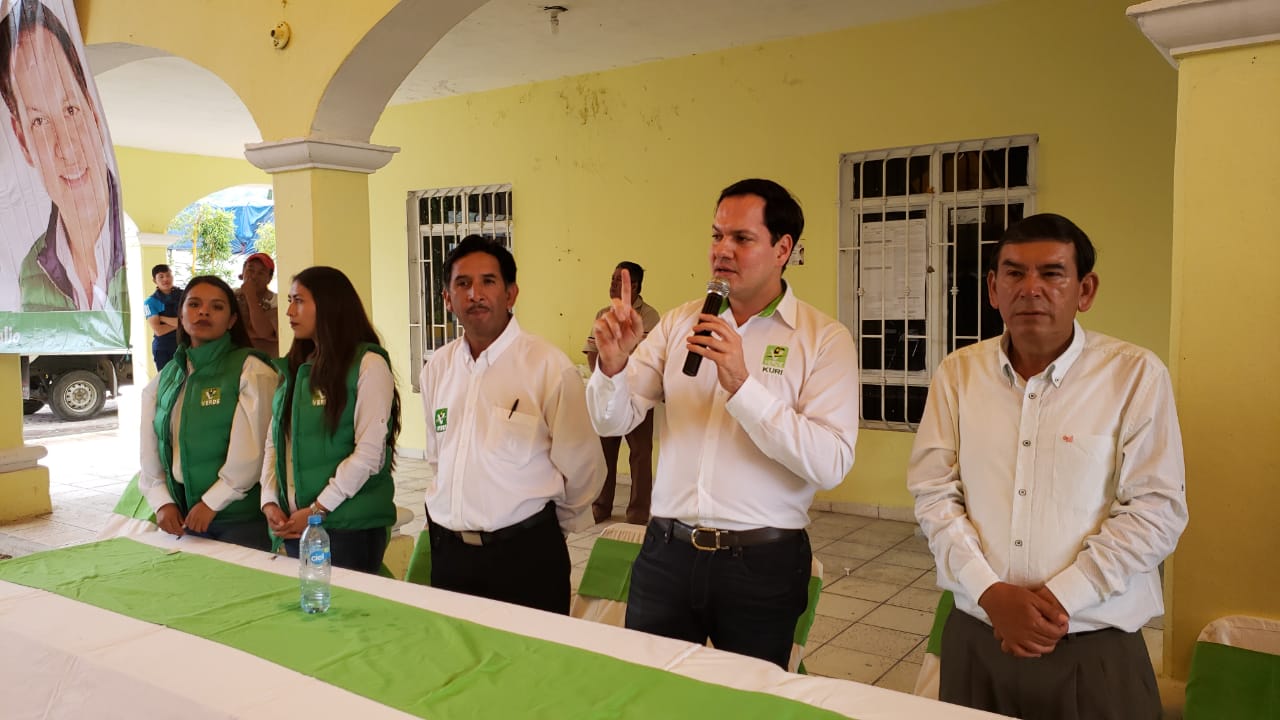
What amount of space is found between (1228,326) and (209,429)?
10.0 feet

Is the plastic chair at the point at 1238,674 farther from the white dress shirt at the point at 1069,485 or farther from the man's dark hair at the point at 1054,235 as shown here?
the man's dark hair at the point at 1054,235

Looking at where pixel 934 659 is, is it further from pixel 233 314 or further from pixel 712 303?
pixel 233 314

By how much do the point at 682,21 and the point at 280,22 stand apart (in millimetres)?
2707

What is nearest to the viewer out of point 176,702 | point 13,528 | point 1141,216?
point 176,702

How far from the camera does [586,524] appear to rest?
275cm

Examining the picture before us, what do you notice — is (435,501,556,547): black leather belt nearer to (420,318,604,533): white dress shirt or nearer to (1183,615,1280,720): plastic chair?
(420,318,604,533): white dress shirt

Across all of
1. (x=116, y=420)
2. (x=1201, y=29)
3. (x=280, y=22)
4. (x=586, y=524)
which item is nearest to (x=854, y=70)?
(x=280, y=22)

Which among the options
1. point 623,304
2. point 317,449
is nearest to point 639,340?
point 623,304

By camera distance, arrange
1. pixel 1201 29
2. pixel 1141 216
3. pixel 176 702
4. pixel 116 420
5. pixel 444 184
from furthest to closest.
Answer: pixel 116 420 → pixel 444 184 → pixel 1141 216 → pixel 1201 29 → pixel 176 702

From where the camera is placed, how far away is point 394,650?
1.88 metres

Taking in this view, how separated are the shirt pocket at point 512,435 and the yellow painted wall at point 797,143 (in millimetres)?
4221

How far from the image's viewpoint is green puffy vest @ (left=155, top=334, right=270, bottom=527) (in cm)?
310

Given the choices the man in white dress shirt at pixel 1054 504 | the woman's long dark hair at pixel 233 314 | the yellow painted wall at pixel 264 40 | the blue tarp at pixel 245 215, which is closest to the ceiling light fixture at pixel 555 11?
the yellow painted wall at pixel 264 40

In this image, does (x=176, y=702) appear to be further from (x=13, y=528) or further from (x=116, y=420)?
(x=116, y=420)
